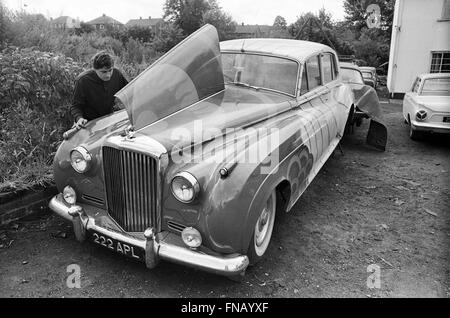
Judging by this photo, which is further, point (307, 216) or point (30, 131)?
point (30, 131)

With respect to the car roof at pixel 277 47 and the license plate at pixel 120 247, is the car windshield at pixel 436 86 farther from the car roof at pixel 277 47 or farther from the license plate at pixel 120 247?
the license plate at pixel 120 247

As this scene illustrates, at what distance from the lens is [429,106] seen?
22.7 feet

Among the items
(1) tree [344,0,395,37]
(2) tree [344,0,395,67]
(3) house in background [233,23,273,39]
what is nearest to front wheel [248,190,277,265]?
(3) house in background [233,23,273,39]

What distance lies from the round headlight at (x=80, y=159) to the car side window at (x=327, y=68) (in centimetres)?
342

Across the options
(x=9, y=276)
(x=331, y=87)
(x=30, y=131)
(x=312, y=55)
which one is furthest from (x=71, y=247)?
(x=331, y=87)

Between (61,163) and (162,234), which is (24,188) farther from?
(162,234)

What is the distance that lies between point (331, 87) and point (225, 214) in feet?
11.6

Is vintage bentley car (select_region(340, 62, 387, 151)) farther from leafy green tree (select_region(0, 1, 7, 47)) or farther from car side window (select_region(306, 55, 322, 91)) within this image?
leafy green tree (select_region(0, 1, 7, 47))

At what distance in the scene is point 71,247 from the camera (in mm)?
3377

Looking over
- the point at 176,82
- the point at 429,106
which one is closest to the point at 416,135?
the point at 429,106

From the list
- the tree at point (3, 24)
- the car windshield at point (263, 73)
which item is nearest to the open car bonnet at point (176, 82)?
the car windshield at point (263, 73)

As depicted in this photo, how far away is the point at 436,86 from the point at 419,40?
335 inches

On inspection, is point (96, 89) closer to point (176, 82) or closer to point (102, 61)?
point (102, 61)
